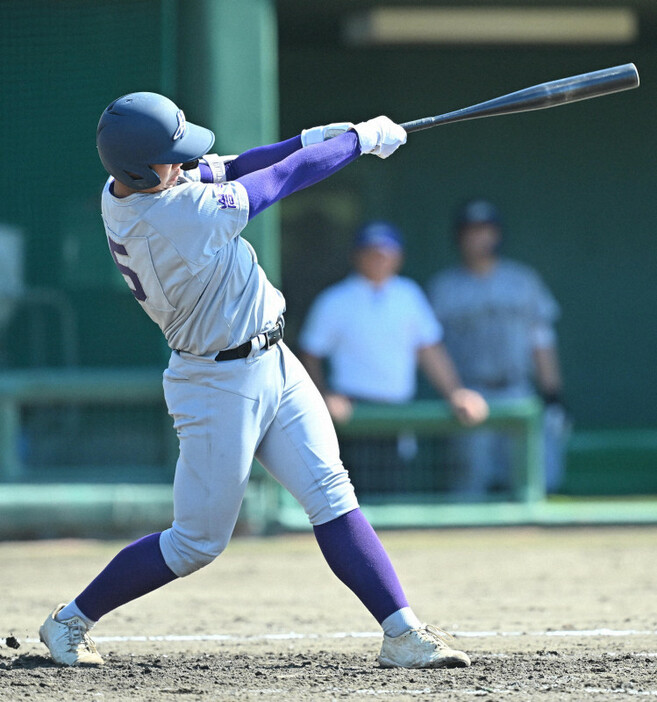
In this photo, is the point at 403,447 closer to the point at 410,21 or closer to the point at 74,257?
the point at 74,257

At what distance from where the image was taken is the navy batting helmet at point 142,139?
2.96m

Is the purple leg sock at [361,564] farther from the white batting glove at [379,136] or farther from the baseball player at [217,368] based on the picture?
the white batting glove at [379,136]

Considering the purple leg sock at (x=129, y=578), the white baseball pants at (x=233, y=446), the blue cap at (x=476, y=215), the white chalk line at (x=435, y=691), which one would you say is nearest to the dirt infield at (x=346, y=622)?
the white chalk line at (x=435, y=691)

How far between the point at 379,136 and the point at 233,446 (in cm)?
89

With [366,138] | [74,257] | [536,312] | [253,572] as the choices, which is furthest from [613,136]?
[366,138]

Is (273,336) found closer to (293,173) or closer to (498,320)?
(293,173)

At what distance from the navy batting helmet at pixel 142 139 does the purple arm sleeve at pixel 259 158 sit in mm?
342

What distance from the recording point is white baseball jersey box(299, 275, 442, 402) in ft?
20.1

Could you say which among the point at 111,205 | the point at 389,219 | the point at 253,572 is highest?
the point at 389,219

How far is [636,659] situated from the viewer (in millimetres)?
3320

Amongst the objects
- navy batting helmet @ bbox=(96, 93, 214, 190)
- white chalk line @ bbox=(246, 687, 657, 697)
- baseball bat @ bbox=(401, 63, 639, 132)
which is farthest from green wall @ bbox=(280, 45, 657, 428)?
white chalk line @ bbox=(246, 687, 657, 697)

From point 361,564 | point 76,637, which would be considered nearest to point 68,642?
point 76,637

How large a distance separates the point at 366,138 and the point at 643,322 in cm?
555

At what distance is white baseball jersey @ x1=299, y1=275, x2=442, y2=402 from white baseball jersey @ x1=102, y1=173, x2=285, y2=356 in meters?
2.89
